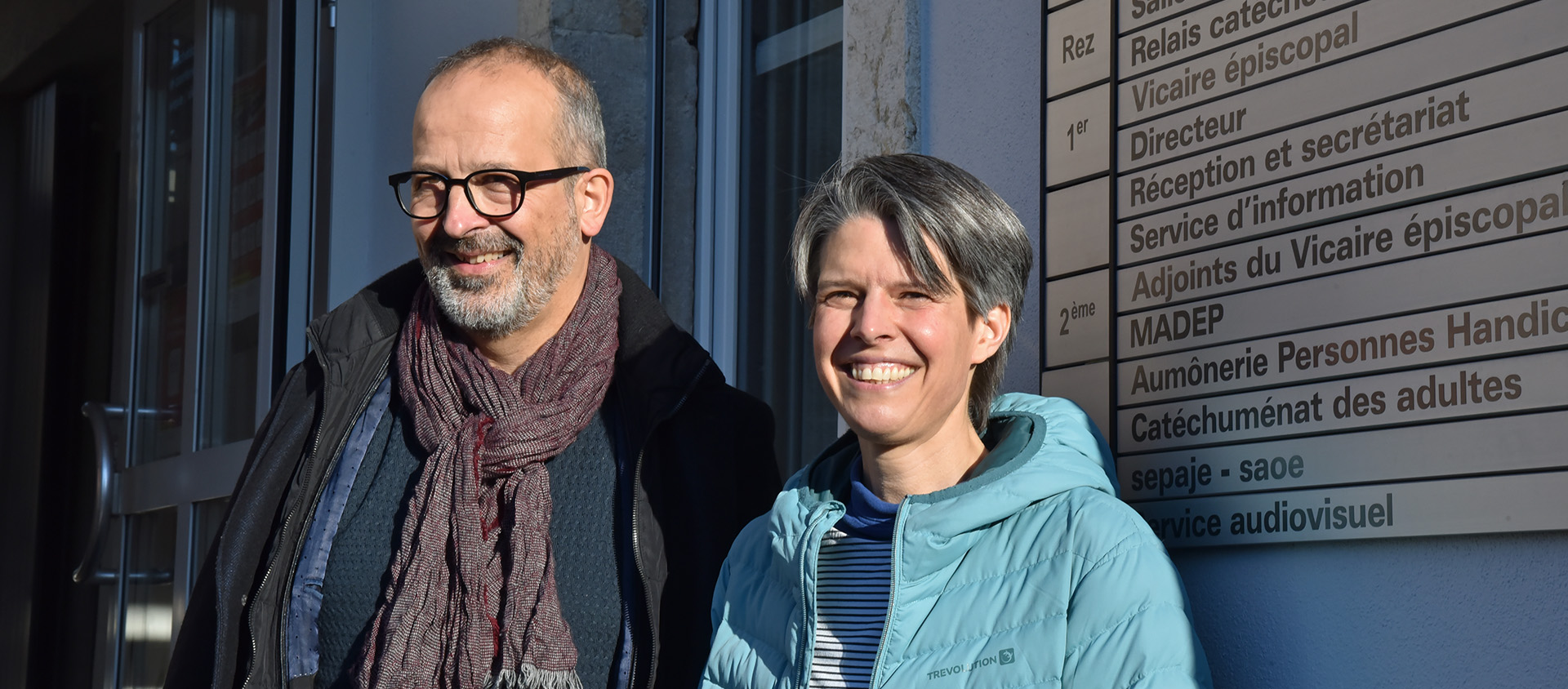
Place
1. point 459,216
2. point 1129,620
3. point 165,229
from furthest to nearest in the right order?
point 165,229 < point 459,216 < point 1129,620

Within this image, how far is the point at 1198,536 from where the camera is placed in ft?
6.11

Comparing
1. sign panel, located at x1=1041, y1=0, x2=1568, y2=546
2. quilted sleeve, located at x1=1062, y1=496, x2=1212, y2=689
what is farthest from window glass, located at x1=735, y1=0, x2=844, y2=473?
quilted sleeve, located at x1=1062, y1=496, x2=1212, y2=689

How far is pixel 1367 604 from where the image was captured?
A: 167 centimetres

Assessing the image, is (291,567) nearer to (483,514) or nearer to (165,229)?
(483,514)

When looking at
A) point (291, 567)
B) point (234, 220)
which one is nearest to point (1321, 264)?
point (291, 567)

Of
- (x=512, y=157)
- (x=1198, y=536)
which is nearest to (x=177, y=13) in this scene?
(x=512, y=157)

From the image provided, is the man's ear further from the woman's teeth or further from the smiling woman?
the woman's teeth

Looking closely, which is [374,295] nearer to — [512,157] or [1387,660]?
[512,157]

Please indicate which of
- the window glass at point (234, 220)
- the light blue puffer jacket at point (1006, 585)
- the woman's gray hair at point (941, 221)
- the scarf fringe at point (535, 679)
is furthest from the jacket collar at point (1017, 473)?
the window glass at point (234, 220)

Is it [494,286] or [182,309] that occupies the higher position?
[182,309]

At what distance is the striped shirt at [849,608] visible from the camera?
1.76m

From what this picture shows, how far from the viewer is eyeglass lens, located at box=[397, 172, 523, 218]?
2.40m

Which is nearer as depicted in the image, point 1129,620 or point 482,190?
point 1129,620

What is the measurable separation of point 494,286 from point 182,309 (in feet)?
9.54
